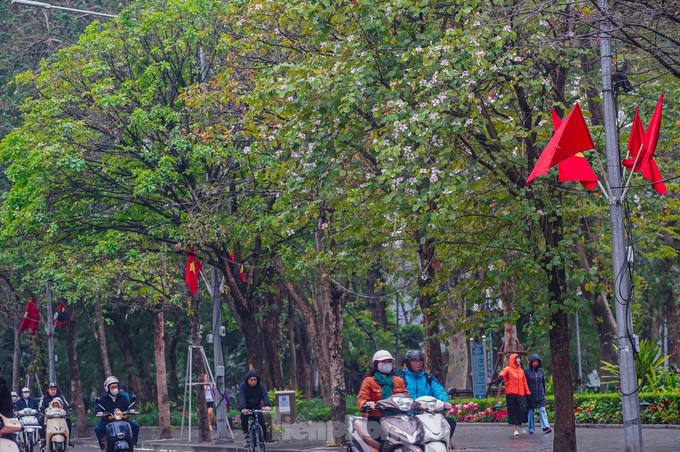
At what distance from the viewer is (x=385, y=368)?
1279cm

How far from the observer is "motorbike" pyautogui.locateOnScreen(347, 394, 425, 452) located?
1167cm

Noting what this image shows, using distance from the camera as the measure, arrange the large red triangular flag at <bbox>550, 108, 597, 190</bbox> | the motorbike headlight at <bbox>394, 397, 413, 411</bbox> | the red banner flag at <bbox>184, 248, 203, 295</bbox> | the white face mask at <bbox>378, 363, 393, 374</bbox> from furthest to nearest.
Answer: the red banner flag at <bbox>184, 248, 203, 295</bbox>
the large red triangular flag at <bbox>550, 108, 597, 190</bbox>
the white face mask at <bbox>378, 363, 393, 374</bbox>
the motorbike headlight at <bbox>394, 397, 413, 411</bbox>

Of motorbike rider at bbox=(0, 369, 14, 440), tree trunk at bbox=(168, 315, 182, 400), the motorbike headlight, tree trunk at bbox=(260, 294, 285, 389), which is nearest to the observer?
motorbike rider at bbox=(0, 369, 14, 440)

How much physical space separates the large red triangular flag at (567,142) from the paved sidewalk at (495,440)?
19.8 feet

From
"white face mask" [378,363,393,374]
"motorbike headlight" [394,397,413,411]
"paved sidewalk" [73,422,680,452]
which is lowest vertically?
"paved sidewalk" [73,422,680,452]

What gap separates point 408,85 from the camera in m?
16.4

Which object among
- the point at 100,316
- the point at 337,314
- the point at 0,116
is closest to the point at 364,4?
the point at 337,314

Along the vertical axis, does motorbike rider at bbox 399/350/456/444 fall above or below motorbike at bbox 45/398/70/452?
above

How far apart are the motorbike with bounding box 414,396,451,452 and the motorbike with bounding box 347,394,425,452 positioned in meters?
0.09

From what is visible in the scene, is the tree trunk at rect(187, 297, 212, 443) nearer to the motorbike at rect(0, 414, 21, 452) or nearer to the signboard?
the signboard

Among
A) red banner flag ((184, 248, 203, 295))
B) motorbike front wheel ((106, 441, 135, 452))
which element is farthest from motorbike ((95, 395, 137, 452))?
red banner flag ((184, 248, 203, 295))

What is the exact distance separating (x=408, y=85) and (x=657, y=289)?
70.8 feet

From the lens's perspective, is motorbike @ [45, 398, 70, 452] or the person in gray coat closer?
motorbike @ [45, 398, 70, 452]

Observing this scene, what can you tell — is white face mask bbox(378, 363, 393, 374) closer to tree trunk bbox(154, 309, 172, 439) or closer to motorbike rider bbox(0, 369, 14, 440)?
motorbike rider bbox(0, 369, 14, 440)
